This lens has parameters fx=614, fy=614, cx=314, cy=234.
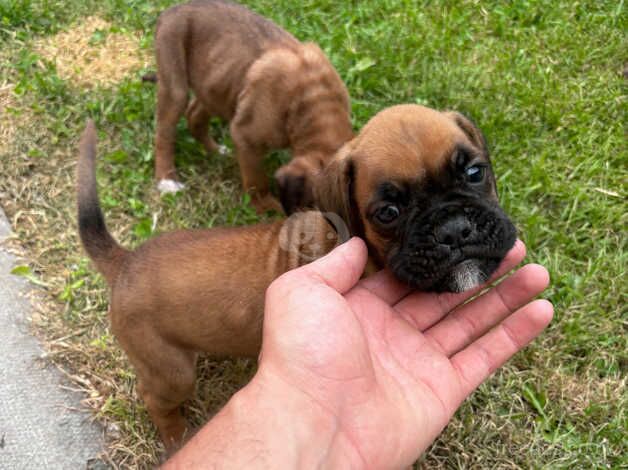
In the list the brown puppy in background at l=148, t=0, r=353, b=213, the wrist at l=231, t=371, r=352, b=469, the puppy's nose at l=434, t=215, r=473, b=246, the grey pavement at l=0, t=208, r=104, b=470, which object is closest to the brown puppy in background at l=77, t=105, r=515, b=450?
the puppy's nose at l=434, t=215, r=473, b=246

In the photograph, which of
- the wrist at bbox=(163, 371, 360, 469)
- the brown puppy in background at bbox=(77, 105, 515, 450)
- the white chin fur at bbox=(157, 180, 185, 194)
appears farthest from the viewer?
the white chin fur at bbox=(157, 180, 185, 194)

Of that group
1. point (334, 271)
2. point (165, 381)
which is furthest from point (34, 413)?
point (334, 271)

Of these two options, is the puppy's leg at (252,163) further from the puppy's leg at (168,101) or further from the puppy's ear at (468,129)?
the puppy's ear at (468,129)

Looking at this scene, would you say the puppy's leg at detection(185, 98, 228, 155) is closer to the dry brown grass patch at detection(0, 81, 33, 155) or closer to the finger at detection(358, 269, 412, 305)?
the dry brown grass patch at detection(0, 81, 33, 155)

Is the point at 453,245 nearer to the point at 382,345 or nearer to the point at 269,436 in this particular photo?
the point at 382,345

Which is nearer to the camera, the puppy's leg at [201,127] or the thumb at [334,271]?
the thumb at [334,271]

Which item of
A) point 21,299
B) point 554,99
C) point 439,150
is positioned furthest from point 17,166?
point 554,99

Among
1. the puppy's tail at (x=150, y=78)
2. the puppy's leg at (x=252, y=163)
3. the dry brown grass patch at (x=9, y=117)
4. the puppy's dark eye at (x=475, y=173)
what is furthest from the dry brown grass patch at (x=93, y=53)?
the puppy's dark eye at (x=475, y=173)
